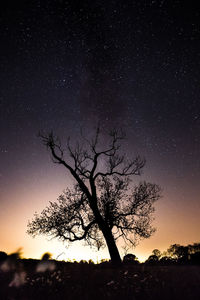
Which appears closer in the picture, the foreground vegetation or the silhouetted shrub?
the foreground vegetation

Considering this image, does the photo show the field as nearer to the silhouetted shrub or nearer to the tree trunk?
the silhouetted shrub

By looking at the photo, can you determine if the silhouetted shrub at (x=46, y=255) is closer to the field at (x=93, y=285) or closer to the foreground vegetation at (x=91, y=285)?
the foreground vegetation at (x=91, y=285)

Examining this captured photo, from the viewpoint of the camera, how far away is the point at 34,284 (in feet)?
25.2

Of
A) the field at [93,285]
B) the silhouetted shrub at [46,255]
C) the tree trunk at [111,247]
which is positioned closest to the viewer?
the field at [93,285]

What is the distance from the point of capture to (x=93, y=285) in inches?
307

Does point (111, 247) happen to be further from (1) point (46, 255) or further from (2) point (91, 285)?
(2) point (91, 285)

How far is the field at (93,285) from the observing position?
23.0 ft

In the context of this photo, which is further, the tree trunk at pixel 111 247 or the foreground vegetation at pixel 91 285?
the tree trunk at pixel 111 247

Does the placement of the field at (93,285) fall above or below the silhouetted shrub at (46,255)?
below

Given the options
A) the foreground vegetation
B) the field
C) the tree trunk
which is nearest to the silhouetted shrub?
the foreground vegetation

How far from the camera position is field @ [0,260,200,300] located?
23.0ft

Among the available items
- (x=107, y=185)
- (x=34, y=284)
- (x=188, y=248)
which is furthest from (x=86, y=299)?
(x=188, y=248)

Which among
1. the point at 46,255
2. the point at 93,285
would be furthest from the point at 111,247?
the point at 93,285

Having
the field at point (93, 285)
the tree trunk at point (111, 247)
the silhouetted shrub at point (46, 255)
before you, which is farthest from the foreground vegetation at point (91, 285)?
the tree trunk at point (111, 247)
